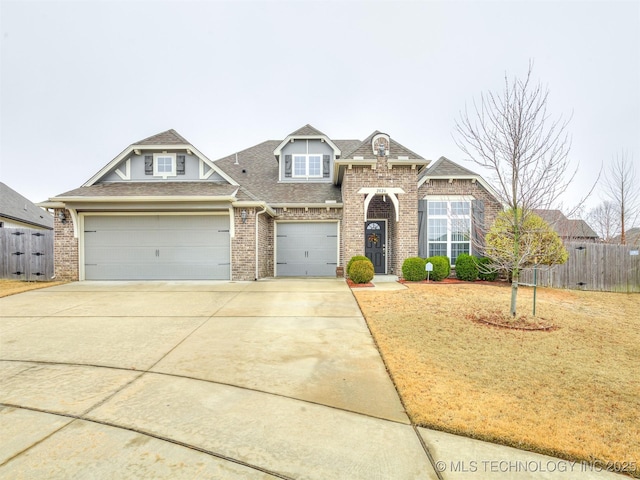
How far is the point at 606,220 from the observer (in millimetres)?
19531

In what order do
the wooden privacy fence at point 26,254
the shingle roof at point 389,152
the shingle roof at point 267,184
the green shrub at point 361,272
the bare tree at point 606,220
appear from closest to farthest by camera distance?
the green shrub at point 361,272, the shingle roof at point 389,152, the wooden privacy fence at point 26,254, the shingle roof at point 267,184, the bare tree at point 606,220

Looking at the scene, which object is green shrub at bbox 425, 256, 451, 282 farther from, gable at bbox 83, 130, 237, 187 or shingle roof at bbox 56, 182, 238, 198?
gable at bbox 83, 130, 237, 187

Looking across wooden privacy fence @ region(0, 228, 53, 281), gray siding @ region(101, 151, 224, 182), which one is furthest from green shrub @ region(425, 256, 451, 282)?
wooden privacy fence @ region(0, 228, 53, 281)

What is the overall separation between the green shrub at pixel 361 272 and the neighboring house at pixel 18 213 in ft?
68.2

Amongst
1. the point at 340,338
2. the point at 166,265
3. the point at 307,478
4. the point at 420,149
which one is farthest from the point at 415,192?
the point at 420,149

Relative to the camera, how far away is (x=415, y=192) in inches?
476

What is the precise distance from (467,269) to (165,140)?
42.2 feet

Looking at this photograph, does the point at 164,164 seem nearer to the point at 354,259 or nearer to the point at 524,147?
the point at 354,259

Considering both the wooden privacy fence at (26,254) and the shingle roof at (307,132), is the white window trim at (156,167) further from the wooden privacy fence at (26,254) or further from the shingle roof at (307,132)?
the shingle roof at (307,132)

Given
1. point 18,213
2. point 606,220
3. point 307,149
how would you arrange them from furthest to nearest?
1. point 18,213
2. point 606,220
3. point 307,149

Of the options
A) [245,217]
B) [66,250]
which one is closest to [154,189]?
[245,217]

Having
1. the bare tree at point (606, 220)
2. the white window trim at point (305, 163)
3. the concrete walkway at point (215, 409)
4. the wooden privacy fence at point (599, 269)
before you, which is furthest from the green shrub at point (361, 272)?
the bare tree at point (606, 220)

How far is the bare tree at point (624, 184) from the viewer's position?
1365cm

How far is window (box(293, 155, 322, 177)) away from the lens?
1512 cm
